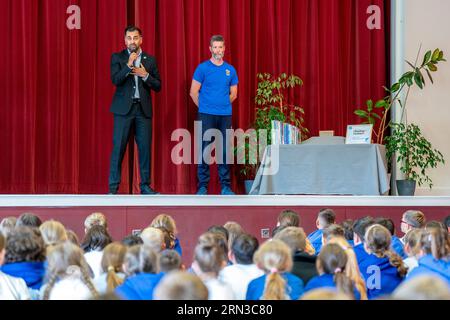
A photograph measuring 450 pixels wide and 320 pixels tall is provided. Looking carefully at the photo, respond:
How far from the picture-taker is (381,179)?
6.88 meters

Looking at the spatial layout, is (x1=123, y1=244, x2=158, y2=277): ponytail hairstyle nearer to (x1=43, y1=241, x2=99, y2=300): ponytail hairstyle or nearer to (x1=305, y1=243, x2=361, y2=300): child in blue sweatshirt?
→ (x1=43, y1=241, x2=99, y2=300): ponytail hairstyle

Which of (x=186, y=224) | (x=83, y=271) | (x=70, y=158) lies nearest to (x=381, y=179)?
(x=186, y=224)

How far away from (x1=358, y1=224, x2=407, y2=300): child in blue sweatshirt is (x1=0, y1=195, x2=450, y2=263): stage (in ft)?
8.66

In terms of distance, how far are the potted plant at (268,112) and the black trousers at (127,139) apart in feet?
4.39

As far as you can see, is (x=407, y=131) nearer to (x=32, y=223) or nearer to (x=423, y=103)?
(x=423, y=103)

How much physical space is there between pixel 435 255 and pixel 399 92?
5011 millimetres

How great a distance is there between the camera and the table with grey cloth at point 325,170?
273 inches

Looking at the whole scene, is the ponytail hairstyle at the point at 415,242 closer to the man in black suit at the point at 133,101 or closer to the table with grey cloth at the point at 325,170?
the table with grey cloth at the point at 325,170

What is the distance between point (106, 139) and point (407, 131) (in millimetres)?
3221

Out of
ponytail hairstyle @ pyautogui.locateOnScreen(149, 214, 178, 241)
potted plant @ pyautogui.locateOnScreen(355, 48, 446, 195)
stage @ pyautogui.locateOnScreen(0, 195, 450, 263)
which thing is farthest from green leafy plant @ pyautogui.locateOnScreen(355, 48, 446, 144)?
ponytail hairstyle @ pyautogui.locateOnScreen(149, 214, 178, 241)

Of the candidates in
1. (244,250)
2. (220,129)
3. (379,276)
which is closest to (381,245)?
(379,276)

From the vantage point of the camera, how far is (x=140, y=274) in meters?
2.85

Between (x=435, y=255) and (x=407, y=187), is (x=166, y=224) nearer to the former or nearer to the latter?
(x=435, y=255)

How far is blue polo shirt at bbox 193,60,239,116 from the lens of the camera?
7.12m
